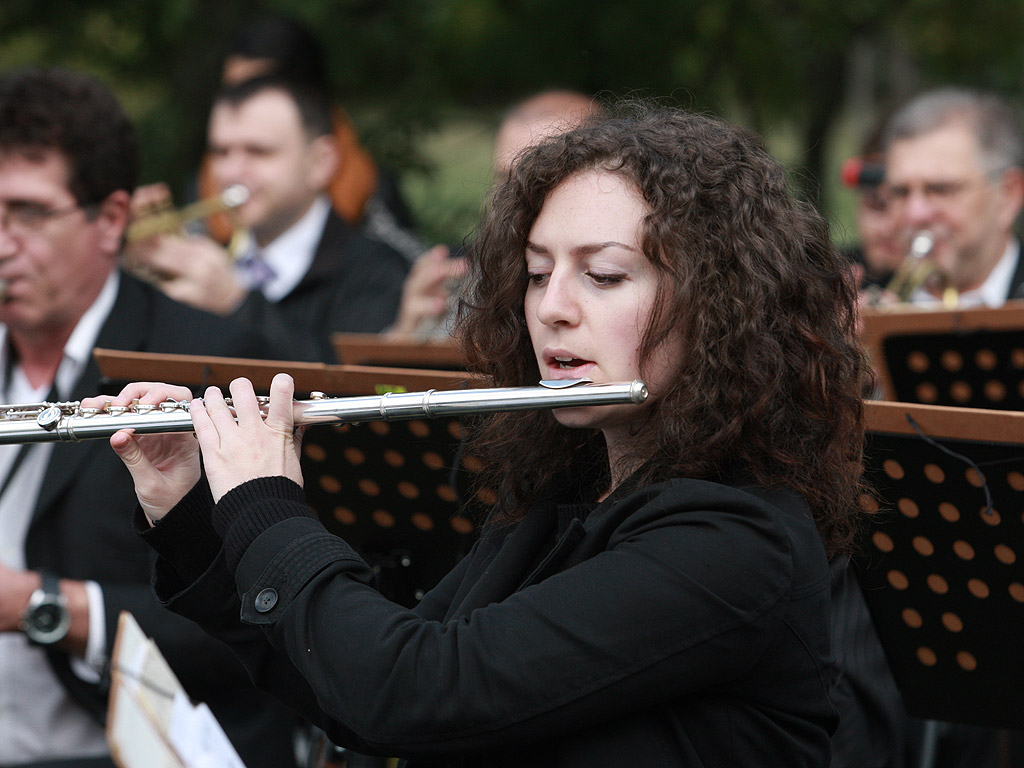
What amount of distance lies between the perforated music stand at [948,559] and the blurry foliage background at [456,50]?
387 centimetres

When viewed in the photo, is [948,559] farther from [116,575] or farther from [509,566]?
[116,575]

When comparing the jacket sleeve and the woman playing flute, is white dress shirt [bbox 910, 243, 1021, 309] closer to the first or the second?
the woman playing flute

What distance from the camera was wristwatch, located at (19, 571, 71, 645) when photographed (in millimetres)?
2646

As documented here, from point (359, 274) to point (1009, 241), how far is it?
7.85 ft

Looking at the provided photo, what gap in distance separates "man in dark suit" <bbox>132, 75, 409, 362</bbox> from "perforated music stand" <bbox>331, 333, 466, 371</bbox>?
4.83 feet

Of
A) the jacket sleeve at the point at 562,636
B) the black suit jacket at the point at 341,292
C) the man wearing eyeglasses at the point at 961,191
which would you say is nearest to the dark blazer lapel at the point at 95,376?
the black suit jacket at the point at 341,292

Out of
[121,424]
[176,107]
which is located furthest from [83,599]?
[176,107]

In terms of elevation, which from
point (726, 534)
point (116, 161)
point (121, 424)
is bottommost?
point (726, 534)

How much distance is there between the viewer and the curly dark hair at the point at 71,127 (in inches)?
121

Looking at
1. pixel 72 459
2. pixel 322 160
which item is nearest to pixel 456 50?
pixel 322 160

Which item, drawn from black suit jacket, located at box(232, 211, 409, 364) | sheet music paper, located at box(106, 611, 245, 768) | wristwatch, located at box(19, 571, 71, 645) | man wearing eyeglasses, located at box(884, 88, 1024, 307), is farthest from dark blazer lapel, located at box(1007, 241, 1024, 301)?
sheet music paper, located at box(106, 611, 245, 768)

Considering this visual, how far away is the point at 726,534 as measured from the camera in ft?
4.72

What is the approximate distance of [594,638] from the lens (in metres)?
1.41

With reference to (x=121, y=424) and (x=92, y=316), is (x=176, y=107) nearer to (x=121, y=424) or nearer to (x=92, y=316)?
(x=92, y=316)
